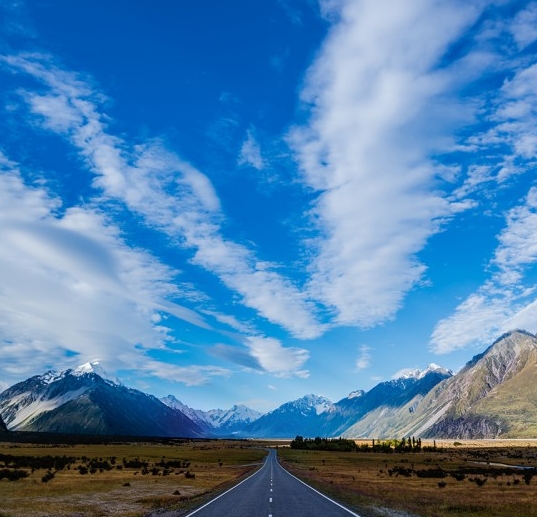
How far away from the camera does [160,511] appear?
27.9 m

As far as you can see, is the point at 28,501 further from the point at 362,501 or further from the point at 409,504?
the point at 409,504

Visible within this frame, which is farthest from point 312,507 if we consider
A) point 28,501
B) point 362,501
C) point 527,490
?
point 527,490

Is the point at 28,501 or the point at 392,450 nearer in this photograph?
the point at 28,501

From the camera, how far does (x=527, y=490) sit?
44281 mm

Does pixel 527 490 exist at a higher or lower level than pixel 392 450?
lower

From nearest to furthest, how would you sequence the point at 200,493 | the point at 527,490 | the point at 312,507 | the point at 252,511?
the point at 252,511 → the point at 312,507 → the point at 200,493 → the point at 527,490

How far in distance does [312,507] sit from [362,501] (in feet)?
23.5

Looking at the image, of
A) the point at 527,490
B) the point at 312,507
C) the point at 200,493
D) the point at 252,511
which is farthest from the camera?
the point at 527,490

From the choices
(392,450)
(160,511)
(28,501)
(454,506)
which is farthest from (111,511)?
(392,450)

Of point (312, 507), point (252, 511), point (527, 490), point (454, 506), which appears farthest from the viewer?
point (527, 490)

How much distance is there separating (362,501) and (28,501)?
22376mm

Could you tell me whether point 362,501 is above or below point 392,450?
below

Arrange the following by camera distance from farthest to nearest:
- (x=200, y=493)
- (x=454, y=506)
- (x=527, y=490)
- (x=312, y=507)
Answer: (x=527, y=490), (x=200, y=493), (x=454, y=506), (x=312, y=507)

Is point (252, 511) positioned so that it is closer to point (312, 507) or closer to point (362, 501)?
point (312, 507)
